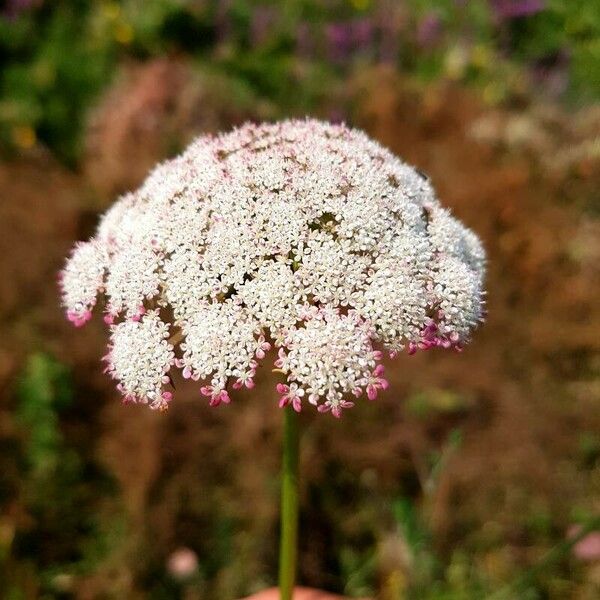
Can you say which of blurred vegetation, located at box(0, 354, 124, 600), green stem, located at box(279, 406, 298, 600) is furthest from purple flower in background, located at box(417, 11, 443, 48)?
green stem, located at box(279, 406, 298, 600)

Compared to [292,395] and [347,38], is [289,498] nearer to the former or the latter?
[292,395]

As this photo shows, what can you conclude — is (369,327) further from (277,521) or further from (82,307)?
(277,521)

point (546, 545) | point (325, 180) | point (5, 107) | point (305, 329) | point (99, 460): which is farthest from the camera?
point (5, 107)

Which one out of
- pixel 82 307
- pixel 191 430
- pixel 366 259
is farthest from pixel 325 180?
pixel 191 430

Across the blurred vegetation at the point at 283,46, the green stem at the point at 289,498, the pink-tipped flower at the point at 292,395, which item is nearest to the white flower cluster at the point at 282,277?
the pink-tipped flower at the point at 292,395

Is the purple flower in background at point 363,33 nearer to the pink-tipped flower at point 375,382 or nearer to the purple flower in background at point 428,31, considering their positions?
Answer: the purple flower in background at point 428,31

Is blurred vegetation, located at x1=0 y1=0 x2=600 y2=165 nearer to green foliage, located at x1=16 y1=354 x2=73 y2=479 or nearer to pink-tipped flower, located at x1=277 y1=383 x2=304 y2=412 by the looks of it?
green foliage, located at x1=16 y1=354 x2=73 y2=479
